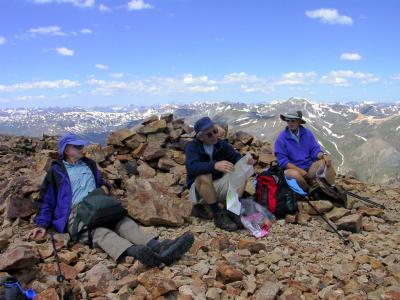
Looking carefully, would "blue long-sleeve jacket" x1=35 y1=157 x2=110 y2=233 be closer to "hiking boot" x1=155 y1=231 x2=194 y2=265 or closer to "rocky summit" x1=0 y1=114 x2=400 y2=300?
"rocky summit" x1=0 y1=114 x2=400 y2=300

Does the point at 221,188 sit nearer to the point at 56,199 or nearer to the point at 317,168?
the point at 317,168

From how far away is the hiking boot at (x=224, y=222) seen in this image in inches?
366

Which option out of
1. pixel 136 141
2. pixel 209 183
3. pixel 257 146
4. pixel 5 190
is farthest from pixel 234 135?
pixel 5 190

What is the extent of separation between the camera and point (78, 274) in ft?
22.2

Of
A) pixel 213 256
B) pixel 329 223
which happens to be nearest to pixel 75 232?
pixel 213 256

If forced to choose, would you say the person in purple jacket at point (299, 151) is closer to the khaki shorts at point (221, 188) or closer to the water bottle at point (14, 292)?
the khaki shorts at point (221, 188)

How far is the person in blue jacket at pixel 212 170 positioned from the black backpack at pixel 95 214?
2.10 meters

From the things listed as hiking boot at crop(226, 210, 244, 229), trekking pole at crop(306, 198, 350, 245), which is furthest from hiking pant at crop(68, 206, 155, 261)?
trekking pole at crop(306, 198, 350, 245)

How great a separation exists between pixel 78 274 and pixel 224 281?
241 centimetres

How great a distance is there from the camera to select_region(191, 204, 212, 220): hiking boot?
10.1 m

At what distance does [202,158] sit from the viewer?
9758 millimetres

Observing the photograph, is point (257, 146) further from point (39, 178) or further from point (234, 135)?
point (39, 178)

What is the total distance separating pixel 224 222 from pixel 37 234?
398 cm

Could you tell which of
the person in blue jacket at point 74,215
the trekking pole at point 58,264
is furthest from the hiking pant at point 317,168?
the trekking pole at point 58,264
